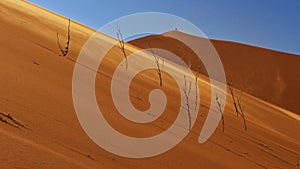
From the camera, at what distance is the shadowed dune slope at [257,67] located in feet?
81.0

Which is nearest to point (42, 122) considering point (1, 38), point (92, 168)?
point (92, 168)

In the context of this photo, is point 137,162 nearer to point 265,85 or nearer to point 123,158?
point 123,158

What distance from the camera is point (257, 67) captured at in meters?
29.5

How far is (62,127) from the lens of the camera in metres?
2.60

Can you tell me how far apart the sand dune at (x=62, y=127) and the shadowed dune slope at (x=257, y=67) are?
1608 centimetres

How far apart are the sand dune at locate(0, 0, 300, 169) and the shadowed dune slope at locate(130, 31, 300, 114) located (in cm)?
1608

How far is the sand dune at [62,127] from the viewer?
2.16 metres

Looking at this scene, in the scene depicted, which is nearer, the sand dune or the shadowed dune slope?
the sand dune

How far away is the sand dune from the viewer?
2.16 meters

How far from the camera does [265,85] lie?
2530cm

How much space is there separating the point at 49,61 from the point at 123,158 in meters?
2.22

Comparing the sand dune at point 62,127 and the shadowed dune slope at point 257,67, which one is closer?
the sand dune at point 62,127

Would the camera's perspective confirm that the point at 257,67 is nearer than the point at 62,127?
No

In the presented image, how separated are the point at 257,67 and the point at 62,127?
2849 centimetres
